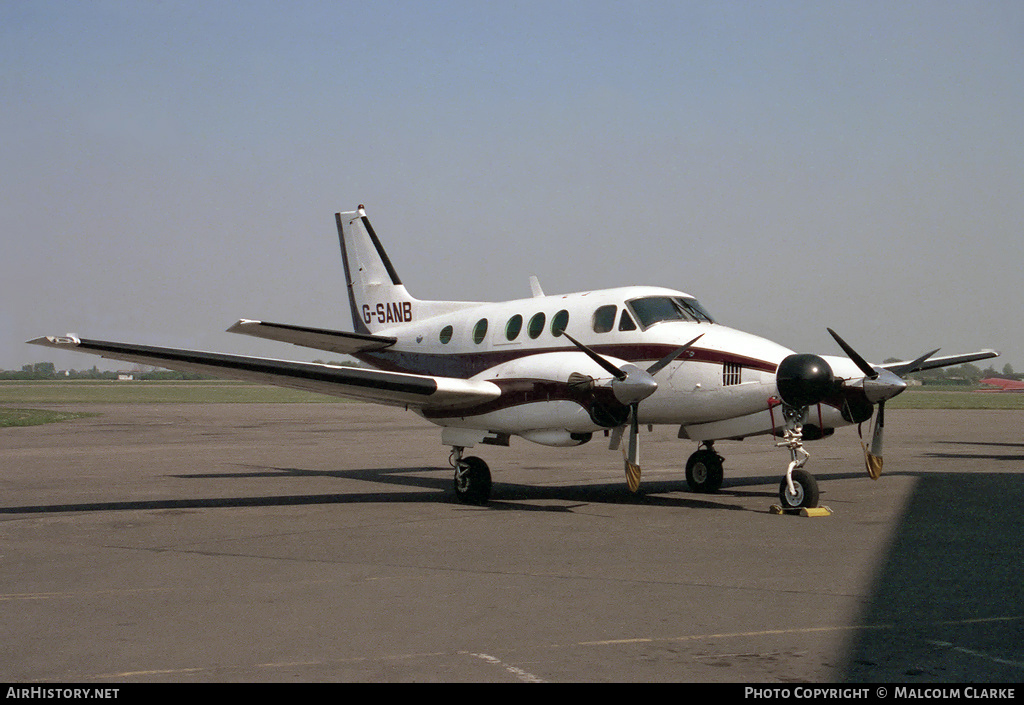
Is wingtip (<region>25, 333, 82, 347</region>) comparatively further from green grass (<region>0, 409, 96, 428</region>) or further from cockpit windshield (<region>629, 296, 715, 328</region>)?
green grass (<region>0, 409, 96, 428</region>)

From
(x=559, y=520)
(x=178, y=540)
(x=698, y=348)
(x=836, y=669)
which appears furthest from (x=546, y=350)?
(x=836, y=669)

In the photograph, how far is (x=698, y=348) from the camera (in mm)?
13758

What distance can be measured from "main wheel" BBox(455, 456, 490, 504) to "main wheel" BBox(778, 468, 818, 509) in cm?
440

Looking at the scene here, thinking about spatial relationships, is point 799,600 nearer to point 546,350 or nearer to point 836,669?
point 836,669

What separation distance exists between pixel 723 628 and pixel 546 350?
8.90m

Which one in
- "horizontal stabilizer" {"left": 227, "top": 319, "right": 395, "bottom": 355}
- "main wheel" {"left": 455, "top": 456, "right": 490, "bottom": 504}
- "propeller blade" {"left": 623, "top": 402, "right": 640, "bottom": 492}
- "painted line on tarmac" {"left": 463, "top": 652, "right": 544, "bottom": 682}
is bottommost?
"painted line on tarmac" {"left": 463, "top": 652, "right": 544, "bottom": 682}

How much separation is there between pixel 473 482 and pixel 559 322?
2805 millimetres

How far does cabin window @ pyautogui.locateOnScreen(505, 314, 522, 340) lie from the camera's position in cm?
1595

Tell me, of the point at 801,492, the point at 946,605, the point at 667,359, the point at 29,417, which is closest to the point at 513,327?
the point at 667,359

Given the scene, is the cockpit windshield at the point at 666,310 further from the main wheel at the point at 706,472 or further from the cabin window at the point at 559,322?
the main wheel at the point at 706,472

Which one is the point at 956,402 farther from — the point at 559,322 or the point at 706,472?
the point at 559,322

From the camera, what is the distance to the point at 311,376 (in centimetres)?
1408

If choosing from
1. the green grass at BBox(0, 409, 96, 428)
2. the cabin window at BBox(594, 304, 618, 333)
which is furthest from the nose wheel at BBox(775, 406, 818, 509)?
the green grass at BBox(0, 409, 96, 428)

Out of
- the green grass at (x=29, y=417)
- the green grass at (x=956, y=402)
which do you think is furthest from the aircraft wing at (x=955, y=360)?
the green grass at (x=956, y=402)
